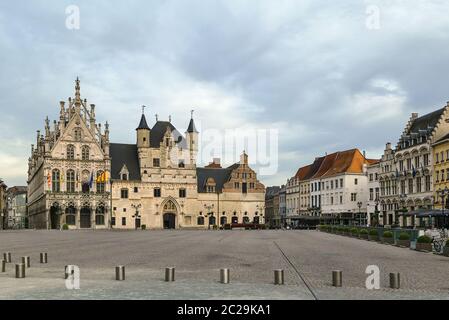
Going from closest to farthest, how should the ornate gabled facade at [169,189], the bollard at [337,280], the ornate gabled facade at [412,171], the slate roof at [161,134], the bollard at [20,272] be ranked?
the bollard at [337,280], the bollard at [20,272], the ornate gabled facade at [412,171], the ornate gabled facade at [169,189], the slate roof at [161,134]

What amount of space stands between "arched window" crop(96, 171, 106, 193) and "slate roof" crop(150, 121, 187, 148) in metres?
11.9

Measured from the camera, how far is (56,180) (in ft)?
300

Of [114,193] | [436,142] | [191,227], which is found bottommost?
[191,227]

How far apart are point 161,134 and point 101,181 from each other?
15.7 metres

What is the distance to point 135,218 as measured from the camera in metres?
97.9

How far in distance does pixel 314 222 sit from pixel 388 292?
96.3 metres

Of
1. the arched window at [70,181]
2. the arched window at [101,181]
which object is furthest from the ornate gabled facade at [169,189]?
the arched window at [70,181]

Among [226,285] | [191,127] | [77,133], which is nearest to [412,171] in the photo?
[191,127]

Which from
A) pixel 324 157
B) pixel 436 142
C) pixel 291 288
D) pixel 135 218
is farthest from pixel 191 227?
pixel 291 288

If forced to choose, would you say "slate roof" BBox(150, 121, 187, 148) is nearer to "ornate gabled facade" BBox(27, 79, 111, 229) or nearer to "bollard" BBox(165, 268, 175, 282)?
"ornate gabled facade" BBox(27, 79, 111, 229)

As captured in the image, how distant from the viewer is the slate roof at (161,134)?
103125mm

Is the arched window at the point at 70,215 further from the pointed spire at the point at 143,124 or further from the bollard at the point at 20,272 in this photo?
the bollard at the point at 20,272

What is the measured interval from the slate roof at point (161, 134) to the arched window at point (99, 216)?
15.4m

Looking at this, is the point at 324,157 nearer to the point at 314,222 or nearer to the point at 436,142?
the point at 314,222
